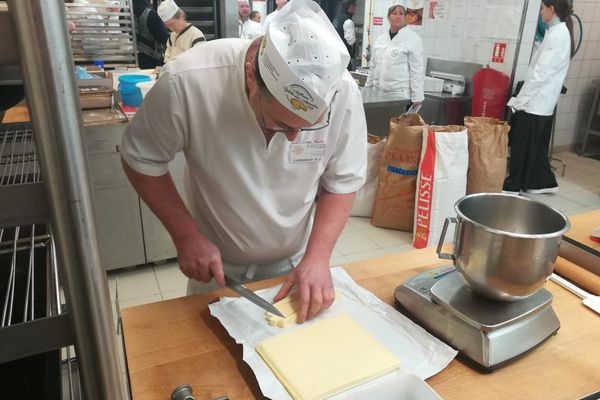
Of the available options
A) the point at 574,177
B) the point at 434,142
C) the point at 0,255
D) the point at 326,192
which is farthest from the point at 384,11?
the point at 0,255

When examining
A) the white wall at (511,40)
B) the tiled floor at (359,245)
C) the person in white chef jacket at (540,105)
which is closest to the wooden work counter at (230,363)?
the tiled floor at (359,245)

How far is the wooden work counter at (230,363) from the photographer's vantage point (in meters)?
0.90

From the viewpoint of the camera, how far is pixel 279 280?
1.23 metres

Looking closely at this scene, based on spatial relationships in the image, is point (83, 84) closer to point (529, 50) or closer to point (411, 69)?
point (411, 69)

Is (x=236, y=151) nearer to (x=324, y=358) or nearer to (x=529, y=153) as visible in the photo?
(x=324, y=358)

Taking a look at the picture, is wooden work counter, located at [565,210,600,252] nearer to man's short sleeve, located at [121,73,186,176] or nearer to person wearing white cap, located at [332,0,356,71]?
man's short sleeve, located at [121,73,186,176]

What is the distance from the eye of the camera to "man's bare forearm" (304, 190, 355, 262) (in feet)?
4.05

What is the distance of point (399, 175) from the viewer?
11.1ft

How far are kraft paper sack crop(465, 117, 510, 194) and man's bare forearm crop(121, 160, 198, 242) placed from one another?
2.56 m

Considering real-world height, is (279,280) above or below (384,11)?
below

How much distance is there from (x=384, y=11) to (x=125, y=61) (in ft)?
12.3

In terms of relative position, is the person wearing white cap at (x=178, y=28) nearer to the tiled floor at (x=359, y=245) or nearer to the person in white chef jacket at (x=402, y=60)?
the person in white chef jacket at (x=402, y=60)

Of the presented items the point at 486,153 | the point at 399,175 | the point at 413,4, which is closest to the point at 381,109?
the point at 399,175

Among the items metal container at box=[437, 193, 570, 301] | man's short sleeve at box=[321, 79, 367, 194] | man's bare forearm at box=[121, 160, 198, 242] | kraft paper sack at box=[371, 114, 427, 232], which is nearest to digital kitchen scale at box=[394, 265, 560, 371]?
metal container at box=[437, 193, 570, 301]
